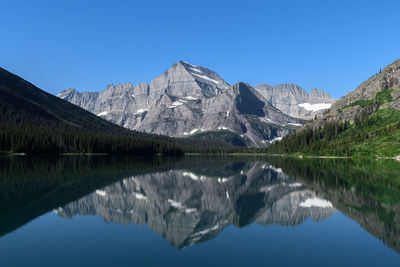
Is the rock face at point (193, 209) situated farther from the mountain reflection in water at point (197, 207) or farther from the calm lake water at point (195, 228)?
the calm lake water at point (195, 228)

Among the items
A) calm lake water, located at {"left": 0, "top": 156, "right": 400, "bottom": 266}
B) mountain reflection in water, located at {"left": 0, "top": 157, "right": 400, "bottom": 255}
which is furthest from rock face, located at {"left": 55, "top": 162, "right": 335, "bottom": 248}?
calm lake water, located at {"left": 0, "top": 156, "right": 400, "bottom": 266}

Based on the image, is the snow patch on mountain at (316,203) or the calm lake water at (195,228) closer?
the calm lake water at (195,228)

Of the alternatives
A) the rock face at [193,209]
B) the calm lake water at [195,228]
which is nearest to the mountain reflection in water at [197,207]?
the rock face at [193,209]

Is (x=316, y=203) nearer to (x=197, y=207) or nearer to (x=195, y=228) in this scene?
(x=197, y=207)

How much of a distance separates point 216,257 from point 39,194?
32567 mm

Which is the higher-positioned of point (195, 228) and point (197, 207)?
point (197, 207)

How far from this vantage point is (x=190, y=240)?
2427 cm

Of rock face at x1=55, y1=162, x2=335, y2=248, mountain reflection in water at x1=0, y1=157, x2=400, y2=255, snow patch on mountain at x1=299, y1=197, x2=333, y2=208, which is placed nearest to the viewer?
mountain reflection in water at x1=0, y1=157, x2=400, y2=255

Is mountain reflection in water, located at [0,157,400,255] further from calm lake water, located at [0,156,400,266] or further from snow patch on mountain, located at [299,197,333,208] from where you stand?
calm lake water, located at [0,156,400,266]

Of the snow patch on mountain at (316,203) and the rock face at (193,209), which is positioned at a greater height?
the snow patch on mountain at (316,203)

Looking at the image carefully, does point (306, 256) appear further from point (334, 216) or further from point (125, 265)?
point (334, 216)

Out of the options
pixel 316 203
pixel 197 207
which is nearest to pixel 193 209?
pixel 197 207

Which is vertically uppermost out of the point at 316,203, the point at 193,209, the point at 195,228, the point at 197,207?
the point at 316,203

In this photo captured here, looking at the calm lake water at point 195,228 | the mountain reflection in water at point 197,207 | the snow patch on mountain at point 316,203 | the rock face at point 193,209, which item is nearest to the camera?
the calm lake water at point 195,228
